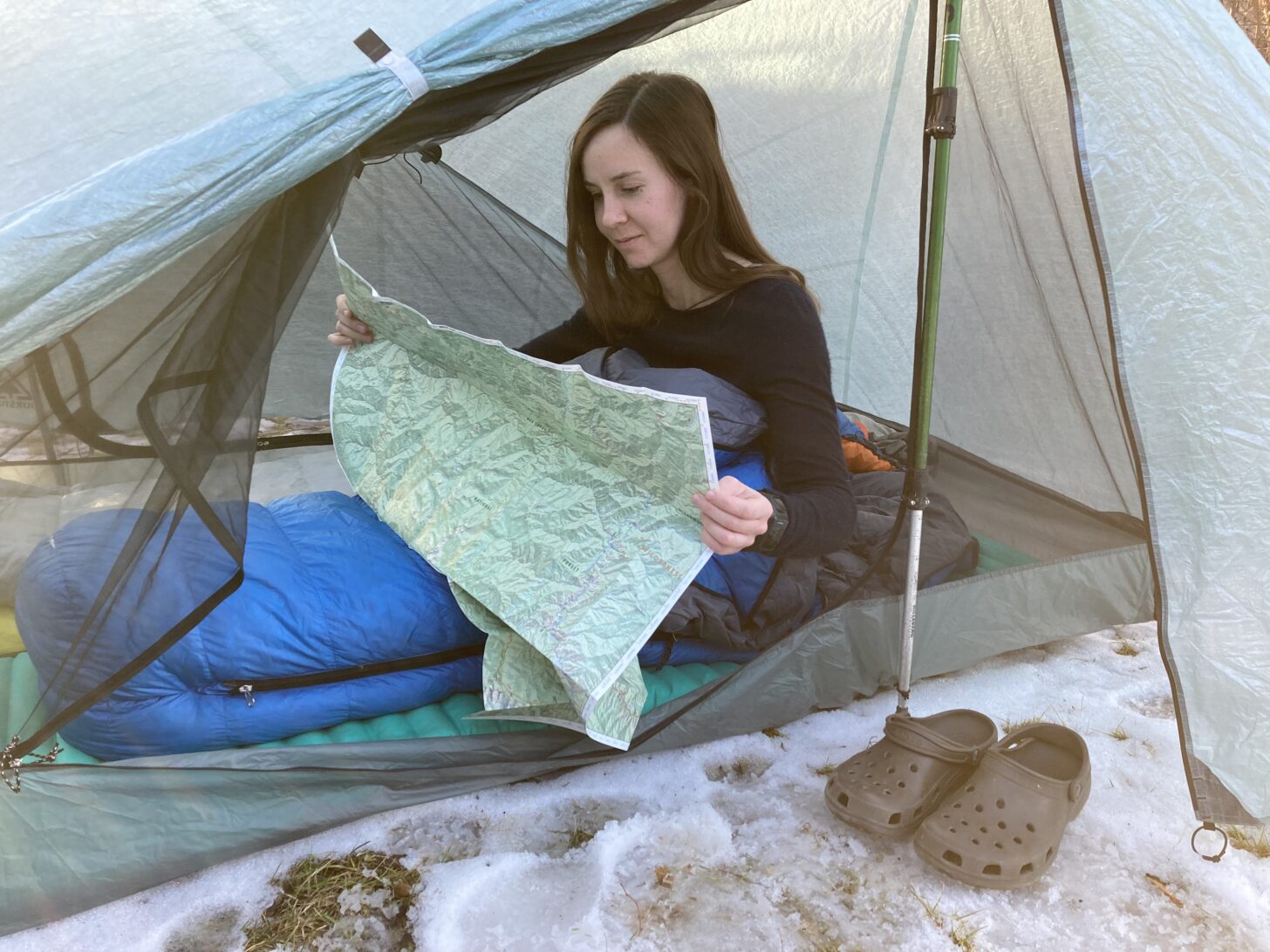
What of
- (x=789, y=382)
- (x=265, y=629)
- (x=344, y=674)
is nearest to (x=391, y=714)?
(x=344, y=674)

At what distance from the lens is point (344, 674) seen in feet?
3.83

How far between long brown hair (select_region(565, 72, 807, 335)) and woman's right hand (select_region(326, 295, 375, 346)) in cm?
36

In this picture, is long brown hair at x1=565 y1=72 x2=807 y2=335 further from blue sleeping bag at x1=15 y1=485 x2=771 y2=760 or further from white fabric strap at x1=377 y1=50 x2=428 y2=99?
blue sleeping bag at x1=15 y1=485 x2=771 y2=760

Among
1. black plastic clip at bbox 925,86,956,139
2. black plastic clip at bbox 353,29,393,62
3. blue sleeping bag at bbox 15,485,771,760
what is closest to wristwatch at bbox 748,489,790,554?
blue sleeping bag at bbox 15,485,771,760

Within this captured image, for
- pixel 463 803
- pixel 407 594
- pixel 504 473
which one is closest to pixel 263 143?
pixel 504 473

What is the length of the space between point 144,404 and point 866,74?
1405 millimetres

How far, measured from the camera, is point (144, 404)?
0.96 meters

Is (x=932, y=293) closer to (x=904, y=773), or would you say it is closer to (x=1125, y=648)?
(x=904, y=773)

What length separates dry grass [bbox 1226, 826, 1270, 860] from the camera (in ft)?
3.57

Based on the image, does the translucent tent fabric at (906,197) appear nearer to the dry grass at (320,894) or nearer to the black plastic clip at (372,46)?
the black plastic clip at (372,46)

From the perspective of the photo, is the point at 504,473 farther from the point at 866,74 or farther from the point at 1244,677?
the point at 866,74

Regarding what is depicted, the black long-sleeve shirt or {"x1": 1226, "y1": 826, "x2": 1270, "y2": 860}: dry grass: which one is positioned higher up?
the black long-sleeve shirt

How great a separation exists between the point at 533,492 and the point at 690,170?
50 centimetres

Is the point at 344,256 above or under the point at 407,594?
above
